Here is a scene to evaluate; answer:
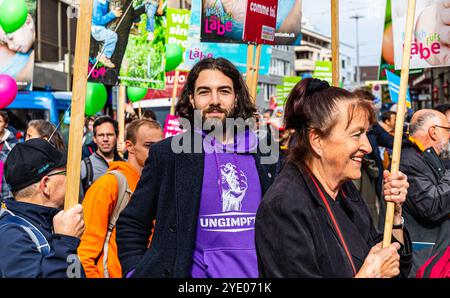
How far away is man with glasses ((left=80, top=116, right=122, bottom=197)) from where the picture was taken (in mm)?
6219

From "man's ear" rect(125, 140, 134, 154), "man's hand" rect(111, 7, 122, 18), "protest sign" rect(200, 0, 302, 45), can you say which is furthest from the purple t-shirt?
"man's hand" rect(111, 7, 122, 18)

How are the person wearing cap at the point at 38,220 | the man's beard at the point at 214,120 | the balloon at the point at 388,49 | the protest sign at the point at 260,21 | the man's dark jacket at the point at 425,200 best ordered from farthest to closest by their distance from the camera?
the balloon at the point at 388,49 → the protest sign at the point at 260,21 → the man's dark jacket at the point at 425,200 → the man's beard at the point at 214,120 → the person wearing cap at the point at 38,220

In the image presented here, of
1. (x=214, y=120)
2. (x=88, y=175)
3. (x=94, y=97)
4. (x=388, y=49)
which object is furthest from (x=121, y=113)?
(x=214, y=120)

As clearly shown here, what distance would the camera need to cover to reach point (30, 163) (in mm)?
3148

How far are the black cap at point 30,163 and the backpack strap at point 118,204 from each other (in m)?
0.85

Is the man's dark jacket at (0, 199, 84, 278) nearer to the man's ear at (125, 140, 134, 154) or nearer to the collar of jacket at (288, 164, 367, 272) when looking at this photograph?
the collar of jacket at (288, 164, 367, 272)

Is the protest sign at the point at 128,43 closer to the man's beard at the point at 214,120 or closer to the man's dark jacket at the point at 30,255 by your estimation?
the man's beard at the point at 214,120

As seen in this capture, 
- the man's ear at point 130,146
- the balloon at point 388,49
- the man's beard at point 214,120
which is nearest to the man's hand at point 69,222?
the man's beard at point 214,120

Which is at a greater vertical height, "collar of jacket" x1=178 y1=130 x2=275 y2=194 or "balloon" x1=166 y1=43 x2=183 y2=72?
"balloon" x1=166 y1=43 x2=183 y2=72

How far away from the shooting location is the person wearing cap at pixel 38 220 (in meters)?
2.77

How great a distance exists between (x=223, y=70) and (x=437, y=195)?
2.14 metres

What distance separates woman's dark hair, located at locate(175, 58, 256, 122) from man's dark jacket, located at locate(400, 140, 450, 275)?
6.03 feet

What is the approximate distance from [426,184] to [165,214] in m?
2.41
